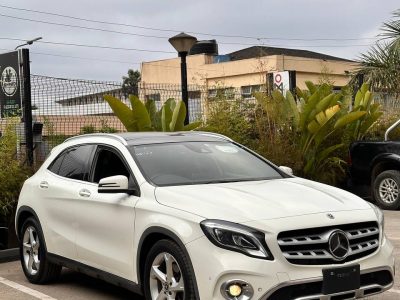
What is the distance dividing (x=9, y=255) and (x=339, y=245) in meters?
5.25

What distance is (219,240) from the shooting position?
4.26 meters

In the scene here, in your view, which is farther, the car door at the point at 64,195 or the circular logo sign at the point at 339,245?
the car door at the point at 64,195

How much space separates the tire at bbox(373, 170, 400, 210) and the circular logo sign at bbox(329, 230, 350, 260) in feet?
A: 23.5

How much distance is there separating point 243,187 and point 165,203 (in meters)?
0.70

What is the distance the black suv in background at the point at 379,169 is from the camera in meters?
11.2

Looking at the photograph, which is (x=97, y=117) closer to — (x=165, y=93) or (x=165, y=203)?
(x=165, y=93)

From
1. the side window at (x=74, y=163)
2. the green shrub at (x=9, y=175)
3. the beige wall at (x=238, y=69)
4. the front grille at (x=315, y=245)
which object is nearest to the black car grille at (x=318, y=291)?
the front grille at (x=315, y=245)

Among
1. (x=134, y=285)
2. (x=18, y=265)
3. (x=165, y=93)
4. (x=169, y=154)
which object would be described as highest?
(x=165, y=93)

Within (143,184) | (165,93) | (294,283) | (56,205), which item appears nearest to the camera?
(294,283)

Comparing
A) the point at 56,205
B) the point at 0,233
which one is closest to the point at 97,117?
the point at 0,233

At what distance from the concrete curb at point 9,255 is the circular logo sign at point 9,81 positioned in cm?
276

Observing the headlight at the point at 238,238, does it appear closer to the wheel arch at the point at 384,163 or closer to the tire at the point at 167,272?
the tire at the point at 167,272

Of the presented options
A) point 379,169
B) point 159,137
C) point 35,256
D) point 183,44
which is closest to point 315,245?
point 159,137

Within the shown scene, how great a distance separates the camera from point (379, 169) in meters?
11.6
